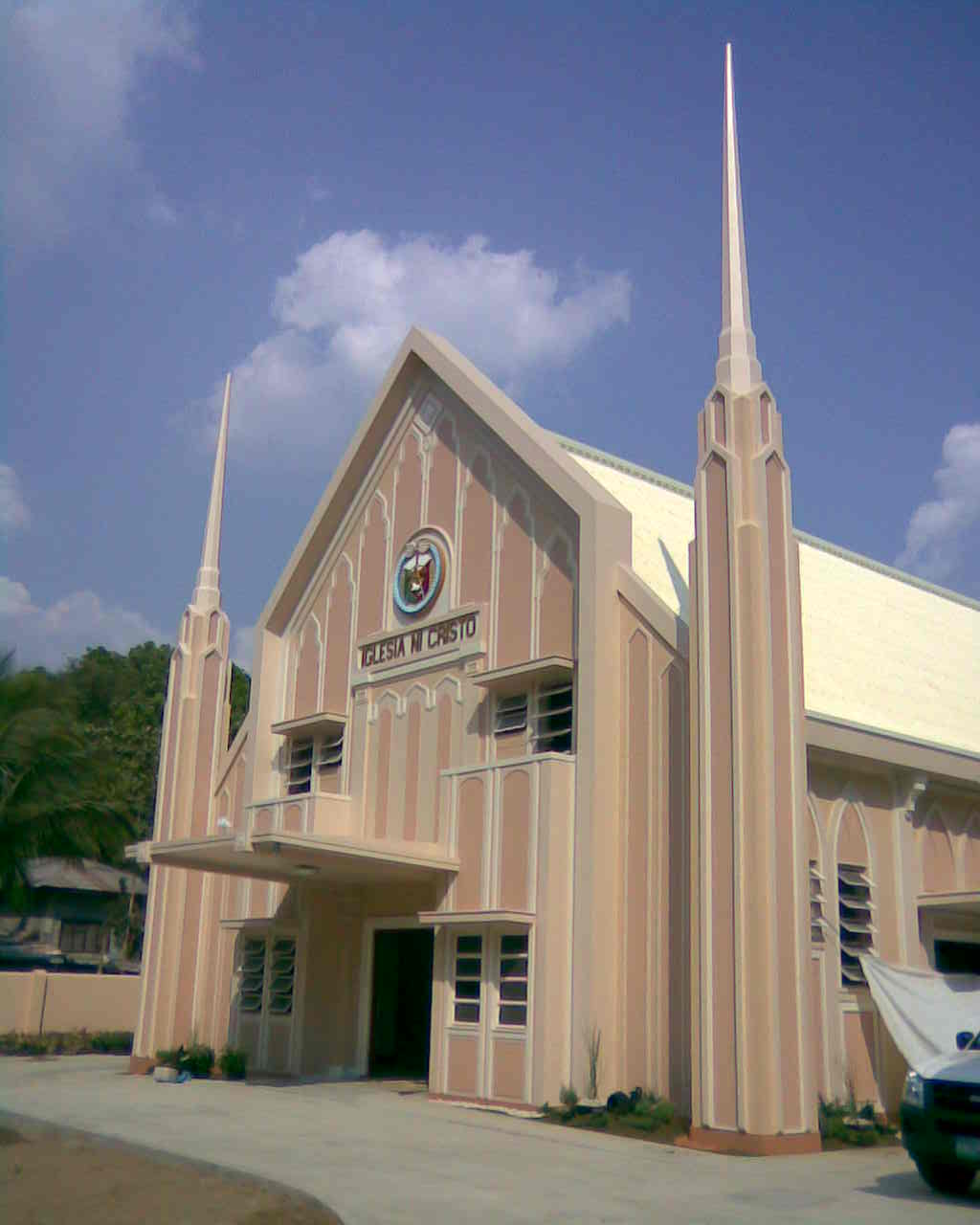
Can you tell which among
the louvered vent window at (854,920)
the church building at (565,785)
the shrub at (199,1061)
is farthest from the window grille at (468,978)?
the shrub at (199,1061)

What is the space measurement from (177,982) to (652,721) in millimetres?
12421

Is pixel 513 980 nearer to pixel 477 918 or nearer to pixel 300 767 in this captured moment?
pixel 477 918

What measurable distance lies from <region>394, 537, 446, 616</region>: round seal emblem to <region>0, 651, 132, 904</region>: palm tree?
1223 centimetres

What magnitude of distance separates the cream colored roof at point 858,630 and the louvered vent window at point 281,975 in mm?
9407

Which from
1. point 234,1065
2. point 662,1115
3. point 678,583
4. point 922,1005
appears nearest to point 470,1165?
point 662,1115

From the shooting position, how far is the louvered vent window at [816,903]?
1784 centimetres

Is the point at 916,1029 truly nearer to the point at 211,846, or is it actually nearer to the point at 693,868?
the point at 693,868

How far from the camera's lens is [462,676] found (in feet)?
68.9

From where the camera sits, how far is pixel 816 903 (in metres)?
18.0

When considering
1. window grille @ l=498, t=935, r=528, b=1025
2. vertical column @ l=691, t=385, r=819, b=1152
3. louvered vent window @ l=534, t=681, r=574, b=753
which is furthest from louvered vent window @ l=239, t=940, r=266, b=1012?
vertical column @ l=691, t=385, r=819, b=1152

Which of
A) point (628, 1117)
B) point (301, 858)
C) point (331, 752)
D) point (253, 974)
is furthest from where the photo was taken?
point (331, 752)

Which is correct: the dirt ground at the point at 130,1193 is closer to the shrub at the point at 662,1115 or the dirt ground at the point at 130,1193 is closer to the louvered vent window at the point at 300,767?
the shrub at the point at 662,1115

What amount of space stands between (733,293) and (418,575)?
25.1ft

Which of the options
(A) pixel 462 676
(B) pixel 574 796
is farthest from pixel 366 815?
(B) pixel 574 796
